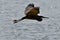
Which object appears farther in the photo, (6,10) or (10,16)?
(6,10)

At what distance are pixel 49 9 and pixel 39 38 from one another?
6.77 ft

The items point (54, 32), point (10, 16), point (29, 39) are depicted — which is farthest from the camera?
point (10, 16)

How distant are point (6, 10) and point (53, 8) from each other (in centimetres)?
100

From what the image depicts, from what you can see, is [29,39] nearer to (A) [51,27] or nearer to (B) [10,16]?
(A) [51,27]

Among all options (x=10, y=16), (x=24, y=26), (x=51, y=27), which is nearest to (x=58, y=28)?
(x=51, y=27)

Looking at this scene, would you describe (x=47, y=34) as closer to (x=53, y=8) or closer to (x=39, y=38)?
(x=39, y=38)

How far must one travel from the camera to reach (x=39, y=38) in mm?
5621

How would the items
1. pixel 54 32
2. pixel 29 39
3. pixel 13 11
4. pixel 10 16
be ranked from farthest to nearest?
pixel 13 11 → pixel 10 16 → pixel 54 32 → pixel 29 39

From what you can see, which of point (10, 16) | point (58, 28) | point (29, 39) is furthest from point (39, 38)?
point (10, 16)

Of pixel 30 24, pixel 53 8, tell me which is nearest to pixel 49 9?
pixel 53 8

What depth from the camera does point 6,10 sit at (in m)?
7.41

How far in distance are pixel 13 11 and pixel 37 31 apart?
155 cm

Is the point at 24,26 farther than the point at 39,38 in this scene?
Yes

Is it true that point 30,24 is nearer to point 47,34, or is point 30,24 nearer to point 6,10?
point 47,34
